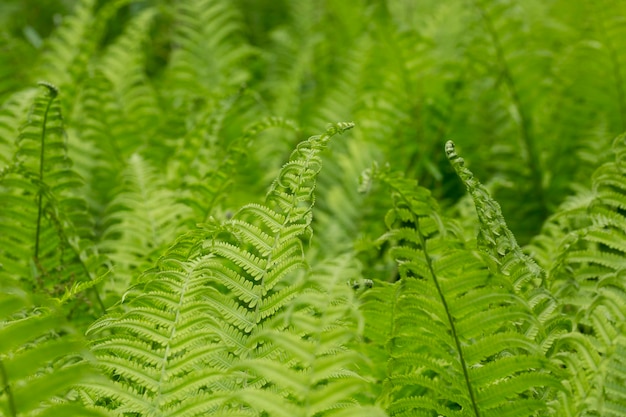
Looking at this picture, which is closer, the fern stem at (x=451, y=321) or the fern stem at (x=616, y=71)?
the fern stem at (x=451, y=321)

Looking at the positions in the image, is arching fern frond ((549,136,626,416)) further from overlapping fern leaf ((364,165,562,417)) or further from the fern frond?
the fern frond

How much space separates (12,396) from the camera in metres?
0.62

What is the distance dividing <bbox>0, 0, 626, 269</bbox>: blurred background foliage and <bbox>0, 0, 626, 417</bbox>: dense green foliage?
0.4 inches

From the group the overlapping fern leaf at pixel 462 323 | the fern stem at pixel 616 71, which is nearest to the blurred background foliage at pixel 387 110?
the fern stem at pixel 616 71

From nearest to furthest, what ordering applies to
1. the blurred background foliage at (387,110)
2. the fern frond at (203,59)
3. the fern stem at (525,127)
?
the blurred background foliage at (387,110) < the fern stem at (525,127) < the fern frond at (203,59)

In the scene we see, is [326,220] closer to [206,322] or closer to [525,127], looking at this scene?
[525,127]

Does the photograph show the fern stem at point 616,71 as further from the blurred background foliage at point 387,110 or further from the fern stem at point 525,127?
the fern stem at point 525,127

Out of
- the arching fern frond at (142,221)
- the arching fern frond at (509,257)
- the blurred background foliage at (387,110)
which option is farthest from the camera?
the blurred background foliage at (387,110)

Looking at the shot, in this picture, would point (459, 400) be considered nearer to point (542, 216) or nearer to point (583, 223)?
point (583, 223)

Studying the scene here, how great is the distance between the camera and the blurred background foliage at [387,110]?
6.66ft

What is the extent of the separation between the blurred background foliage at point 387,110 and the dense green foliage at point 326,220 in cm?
1

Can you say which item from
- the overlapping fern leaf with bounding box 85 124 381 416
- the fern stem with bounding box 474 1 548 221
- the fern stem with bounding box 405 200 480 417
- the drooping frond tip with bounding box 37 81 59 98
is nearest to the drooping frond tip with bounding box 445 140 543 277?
the fern stem with bounding box 405 200 480 417

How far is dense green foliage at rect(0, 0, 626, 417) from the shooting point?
85cm

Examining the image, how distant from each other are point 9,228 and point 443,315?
3.14 feet
